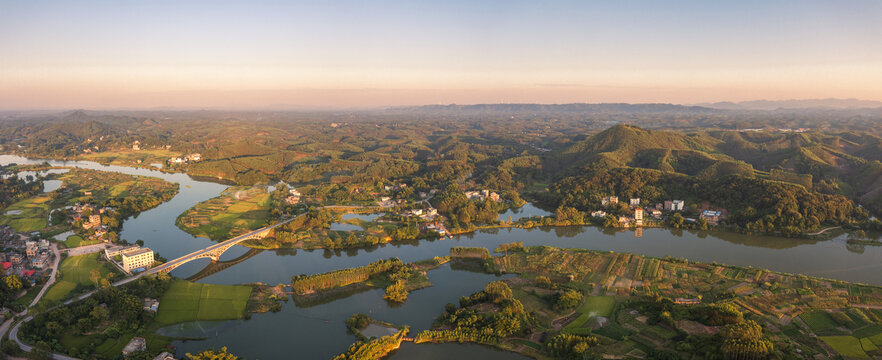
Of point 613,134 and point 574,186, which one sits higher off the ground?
point 613,134

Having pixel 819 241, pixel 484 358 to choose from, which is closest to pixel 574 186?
pixel 819 241

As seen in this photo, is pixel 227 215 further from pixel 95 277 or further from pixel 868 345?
pixel 868 345

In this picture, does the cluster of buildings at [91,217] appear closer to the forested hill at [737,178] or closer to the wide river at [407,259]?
the wide river at [407,259]

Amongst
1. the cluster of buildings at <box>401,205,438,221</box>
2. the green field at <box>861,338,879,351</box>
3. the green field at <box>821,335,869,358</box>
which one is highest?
the cluster of buildings at <box>401,205,438,221</box>

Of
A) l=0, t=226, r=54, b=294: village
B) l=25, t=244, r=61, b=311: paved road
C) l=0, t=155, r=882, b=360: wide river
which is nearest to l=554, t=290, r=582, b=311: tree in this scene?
l=0, t=155, r=882, b=360: wide river

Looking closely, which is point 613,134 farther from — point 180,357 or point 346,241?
point 180,357

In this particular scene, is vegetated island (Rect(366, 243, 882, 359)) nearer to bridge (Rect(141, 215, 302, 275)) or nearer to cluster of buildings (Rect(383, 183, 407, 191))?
bridge (Rect(141, 215, 302, 275))

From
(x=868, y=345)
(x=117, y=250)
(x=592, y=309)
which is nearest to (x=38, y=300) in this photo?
(x=117, y=250)
